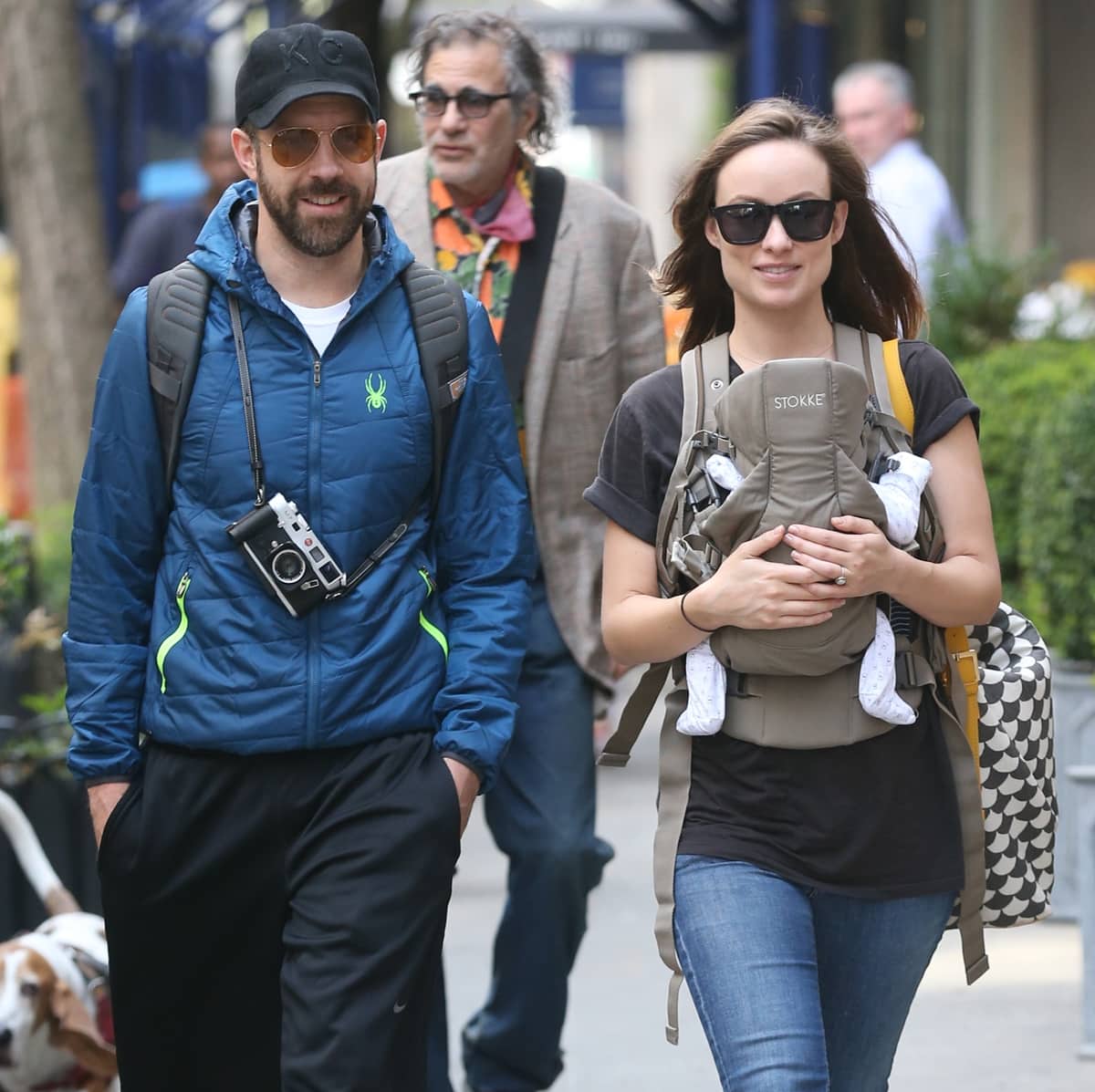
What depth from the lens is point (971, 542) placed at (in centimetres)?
351

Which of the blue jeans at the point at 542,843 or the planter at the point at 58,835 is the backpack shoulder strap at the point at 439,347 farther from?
the planter at the point at 58,835

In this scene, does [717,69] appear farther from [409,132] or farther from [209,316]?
[209,316]

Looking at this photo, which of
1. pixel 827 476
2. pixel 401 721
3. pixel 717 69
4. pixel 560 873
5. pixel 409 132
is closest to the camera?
pixel 827 476

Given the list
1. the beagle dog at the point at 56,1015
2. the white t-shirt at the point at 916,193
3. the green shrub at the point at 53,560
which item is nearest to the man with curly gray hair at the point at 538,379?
the beagle dog at the point at 56,1015

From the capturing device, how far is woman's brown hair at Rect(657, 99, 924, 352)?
3664 millimetres

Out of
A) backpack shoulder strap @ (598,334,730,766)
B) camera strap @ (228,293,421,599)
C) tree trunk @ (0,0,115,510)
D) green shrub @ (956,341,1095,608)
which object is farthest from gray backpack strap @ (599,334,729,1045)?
tree trunk @ (0,0,115,510)

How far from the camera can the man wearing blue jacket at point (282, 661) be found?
3.65 metres

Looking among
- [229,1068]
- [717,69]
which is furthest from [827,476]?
[717,69]

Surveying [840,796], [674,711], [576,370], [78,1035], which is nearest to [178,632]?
[674,711]

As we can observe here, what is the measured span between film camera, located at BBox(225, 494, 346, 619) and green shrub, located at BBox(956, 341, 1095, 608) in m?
4.49

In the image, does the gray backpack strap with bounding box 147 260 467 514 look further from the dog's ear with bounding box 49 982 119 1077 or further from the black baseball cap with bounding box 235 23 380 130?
the dog's ear with bounding box 49 982 119 1077

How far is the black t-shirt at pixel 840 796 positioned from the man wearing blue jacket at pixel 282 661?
1.42ft

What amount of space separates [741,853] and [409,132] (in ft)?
63.6

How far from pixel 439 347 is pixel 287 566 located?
1.60 feet
